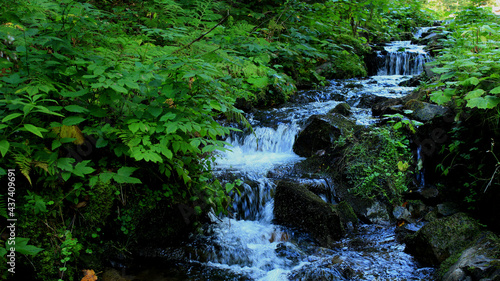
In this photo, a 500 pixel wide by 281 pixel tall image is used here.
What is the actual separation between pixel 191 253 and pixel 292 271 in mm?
1305

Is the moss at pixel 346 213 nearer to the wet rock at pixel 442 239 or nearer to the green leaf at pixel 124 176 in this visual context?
the wet rock at pixel 442 239

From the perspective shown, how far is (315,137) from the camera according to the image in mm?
6414

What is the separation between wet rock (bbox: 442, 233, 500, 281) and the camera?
2486mm

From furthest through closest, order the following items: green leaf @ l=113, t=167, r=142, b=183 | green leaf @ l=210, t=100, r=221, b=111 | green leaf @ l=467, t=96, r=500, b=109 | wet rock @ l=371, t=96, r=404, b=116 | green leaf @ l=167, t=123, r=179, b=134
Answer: wet rock @ l=371, t=96, r=404, b=116, green leaf @ l=467, t=96, r=500, b=109, green leaf @ l=210, t=100, r=221, b=111, green leaf @ l=113, t=167, r=142, b=183, green leaf @ l=167, t=123, r=179, b=134

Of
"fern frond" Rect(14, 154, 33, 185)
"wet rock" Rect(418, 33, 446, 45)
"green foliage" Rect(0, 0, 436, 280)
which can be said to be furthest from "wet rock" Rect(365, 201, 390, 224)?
"wet rock" Rect(418, 33, 446, 45)

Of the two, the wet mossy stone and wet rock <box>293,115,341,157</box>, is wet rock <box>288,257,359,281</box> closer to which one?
the wet mossy stone

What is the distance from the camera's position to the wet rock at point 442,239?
353 centimetres

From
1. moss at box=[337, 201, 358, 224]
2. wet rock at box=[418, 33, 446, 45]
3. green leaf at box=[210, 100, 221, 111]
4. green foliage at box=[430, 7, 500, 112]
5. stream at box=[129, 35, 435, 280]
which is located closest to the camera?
green leaf at box=[210, 100, 221, 111]

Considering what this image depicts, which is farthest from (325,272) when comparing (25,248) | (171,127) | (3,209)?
(3,209)

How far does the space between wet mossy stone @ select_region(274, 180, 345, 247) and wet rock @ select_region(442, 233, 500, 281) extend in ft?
4.88

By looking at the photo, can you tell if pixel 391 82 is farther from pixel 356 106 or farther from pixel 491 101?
pixel 491 101

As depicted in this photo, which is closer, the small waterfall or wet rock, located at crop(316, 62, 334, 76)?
wet rock, located at crop(316, 62, 334, 76)

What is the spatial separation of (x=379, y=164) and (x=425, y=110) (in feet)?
5.18

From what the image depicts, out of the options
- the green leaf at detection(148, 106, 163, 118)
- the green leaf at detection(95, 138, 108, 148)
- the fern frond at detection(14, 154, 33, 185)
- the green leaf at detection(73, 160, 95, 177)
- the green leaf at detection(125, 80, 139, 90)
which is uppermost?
the green leaf at detection(125, 80, 139, 90)
